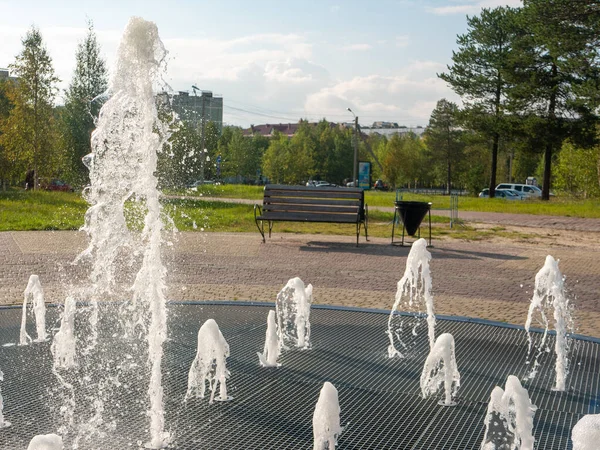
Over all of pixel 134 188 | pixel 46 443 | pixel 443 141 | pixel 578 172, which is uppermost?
pixel 443 141

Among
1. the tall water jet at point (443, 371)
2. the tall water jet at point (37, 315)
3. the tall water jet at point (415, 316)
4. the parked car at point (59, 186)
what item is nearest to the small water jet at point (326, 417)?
the tall water jet at point (443, 371)

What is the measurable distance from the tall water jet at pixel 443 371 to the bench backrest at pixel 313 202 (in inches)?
338

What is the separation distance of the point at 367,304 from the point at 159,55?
13.2ft

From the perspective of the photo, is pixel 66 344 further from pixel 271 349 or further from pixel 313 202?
pixel 313 202

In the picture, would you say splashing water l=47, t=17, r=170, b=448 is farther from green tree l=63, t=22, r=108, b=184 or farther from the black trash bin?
green tree l=63, t=22, r=108, b=184

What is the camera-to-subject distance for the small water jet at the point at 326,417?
10.1 feet

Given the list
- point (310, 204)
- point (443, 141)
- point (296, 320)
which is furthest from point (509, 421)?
point (443, 141)

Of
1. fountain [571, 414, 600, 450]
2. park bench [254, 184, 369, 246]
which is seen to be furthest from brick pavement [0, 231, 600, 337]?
fountain [571, 414, 600, 450]

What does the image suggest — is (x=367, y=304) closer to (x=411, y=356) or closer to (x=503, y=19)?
(x=411, y=356)

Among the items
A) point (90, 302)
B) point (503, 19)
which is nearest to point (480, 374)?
point (90, 302)

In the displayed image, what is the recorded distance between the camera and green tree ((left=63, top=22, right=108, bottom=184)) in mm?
39719

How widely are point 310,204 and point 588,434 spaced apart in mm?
11344

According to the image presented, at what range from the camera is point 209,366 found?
466cm

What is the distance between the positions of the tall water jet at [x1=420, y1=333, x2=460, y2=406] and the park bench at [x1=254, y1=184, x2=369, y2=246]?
8.54 m
